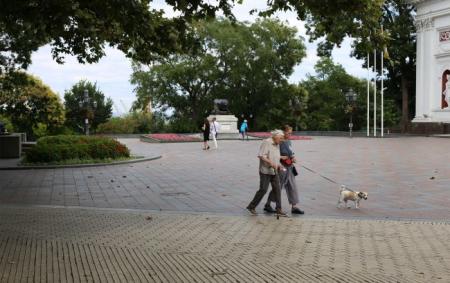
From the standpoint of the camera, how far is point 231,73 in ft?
213

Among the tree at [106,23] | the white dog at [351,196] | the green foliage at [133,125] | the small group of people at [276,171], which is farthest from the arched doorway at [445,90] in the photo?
the small group of people at [276,171]

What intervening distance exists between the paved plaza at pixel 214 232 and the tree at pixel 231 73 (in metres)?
49.0

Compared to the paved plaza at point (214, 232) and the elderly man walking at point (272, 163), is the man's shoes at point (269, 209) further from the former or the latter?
the elderly man walking at point (272, 163)

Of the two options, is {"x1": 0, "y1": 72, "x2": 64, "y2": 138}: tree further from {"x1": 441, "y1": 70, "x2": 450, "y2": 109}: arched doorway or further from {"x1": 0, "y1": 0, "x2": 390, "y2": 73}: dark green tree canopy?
{"x1": 441, "y1": 70, "x2": 450, "y2": 109}: arched doorway

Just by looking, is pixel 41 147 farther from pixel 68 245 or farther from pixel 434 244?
pixel 434 244

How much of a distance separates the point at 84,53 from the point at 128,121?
143 ft

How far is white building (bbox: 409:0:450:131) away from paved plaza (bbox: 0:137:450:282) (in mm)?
39331

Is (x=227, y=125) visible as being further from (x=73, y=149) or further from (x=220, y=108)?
(x=73, y=149)

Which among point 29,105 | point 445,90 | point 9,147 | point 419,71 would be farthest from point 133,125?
point 9,147

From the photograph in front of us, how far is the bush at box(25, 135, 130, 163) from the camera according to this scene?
851 inches

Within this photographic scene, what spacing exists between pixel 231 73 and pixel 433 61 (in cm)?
2144

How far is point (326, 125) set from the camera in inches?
2569

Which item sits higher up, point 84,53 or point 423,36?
point 423,36

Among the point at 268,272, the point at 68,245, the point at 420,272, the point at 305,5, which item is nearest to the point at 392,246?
the point at 420,272
